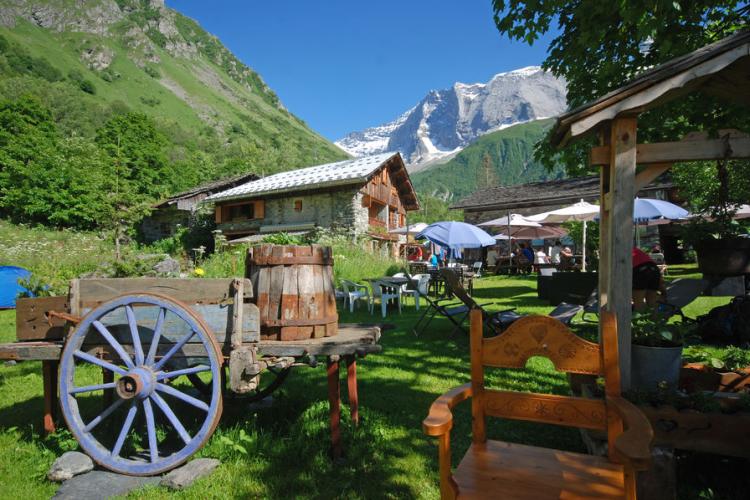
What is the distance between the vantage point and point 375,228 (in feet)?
71.6

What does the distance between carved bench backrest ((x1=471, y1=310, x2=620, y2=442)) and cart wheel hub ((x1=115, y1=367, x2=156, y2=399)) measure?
1833mm

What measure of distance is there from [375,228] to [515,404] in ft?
66.1

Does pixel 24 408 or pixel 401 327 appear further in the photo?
pixel 401 327

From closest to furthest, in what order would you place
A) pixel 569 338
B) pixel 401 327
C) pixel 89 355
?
1. pixel 569 338
2. pixel 89 355
3. pixel 401 327

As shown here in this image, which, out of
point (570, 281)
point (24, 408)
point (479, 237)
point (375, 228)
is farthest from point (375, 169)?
point (24, 408)

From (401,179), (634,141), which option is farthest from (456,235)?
(401,179)

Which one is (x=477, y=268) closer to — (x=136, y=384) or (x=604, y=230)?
(x=604, y=230)

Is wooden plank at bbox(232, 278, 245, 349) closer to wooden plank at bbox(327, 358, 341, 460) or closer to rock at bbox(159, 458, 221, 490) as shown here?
wooden plank at bbox(327, 358, 341, 460)

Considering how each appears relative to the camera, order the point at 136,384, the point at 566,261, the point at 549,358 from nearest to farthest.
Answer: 1. the point at 549,358
2. the point at 136,384
3. the point at 566,261

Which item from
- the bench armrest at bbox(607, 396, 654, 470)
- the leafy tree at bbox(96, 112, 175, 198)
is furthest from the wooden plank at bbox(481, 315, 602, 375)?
the leafy tree at bbox(96, 112, 175, 198)

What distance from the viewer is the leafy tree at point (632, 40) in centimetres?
458

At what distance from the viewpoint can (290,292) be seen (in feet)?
8.32

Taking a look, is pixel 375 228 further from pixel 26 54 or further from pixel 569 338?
pixel 26 54

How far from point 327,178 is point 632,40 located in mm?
16308
